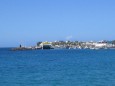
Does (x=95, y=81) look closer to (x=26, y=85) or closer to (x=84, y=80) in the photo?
(x=84, y=80)

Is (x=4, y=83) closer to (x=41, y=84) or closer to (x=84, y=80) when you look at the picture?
(x=41, y=84)

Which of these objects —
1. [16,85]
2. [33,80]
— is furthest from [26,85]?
[33,80]

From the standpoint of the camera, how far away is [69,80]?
32.3 meters

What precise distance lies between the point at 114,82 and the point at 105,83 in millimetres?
780

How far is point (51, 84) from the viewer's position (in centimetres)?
2991

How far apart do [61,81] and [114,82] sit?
4.60 metres

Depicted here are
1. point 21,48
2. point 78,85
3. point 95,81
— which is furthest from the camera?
point 21,48

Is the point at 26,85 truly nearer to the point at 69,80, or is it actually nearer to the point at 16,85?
the point at 16,85

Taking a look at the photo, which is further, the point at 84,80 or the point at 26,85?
the point at 84,80

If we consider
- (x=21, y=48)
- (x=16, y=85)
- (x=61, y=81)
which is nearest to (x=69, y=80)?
(x=61, y=81)

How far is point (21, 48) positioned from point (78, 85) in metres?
169

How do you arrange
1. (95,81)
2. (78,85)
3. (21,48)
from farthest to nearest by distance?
(21,48) → (95,81) → (78,85)

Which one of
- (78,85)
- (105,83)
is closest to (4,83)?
(78,85)

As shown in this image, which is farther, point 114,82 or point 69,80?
point 69,80
